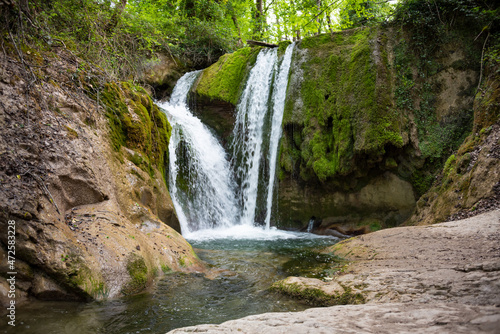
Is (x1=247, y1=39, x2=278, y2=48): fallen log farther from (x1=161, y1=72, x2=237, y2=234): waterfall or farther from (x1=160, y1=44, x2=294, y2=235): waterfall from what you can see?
(x1=161, y1=72, x2=237, y2=234): waterfall

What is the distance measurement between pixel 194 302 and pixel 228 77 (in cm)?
1049

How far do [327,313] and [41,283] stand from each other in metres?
2.90

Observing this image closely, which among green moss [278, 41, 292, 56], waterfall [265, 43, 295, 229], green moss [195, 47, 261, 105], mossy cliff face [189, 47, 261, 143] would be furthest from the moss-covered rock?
green moss [278, 41, 292, 56]

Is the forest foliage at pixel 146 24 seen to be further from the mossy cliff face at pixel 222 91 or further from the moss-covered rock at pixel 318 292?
the moss-covered rock at pixel 318 292

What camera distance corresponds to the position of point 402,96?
8867mm

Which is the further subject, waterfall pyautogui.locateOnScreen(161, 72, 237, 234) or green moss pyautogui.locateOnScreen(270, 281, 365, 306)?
waterfall pyautogui.locateOnScreen(161, 72, 237, 234)

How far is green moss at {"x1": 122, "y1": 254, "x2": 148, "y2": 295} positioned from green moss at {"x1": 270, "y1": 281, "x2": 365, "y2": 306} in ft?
5.85

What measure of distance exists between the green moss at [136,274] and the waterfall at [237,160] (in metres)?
5.06

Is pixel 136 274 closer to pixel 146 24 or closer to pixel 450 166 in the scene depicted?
pixel 146 24

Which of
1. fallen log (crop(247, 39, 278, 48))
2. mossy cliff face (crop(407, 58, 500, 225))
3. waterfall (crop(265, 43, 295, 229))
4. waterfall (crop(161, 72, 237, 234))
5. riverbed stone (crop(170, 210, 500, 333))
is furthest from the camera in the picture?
fallen log (crop(247, 39, 278, 48))

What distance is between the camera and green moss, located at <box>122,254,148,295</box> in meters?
3.88

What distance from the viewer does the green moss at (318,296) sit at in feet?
11.1

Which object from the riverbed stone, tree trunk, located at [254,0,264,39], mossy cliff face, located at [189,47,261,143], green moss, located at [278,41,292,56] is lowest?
the riverbed stone

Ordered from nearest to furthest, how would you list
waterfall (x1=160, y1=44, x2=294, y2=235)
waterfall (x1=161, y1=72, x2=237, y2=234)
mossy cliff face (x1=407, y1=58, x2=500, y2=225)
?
1. mossy cliff face (x1=407, y1=58, x2=500, y2=225)
2. waterfall (x1=161, y1=72, x2=237, y2=234)
3. waterfall (x1=160, y1=44, x2=294, y2=235)
